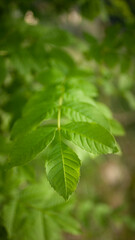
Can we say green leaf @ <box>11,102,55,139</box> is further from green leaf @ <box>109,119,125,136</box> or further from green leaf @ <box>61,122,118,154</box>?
green leaf @ <box>109,119,125,136</box>

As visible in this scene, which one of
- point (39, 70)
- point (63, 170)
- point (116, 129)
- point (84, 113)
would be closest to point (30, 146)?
point (63, 170)

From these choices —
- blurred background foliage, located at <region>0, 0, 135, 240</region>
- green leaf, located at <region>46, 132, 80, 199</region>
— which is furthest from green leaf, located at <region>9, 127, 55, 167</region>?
blurred background foliage, located at <region>0, 0, 135, 240</region>

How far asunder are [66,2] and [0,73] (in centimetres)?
98

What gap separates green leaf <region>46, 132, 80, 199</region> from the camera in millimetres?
662

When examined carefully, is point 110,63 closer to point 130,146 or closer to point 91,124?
point 91,124

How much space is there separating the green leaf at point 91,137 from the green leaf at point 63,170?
0.05m

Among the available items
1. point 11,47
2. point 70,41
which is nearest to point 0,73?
point 11,47

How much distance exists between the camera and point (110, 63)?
1.51 m

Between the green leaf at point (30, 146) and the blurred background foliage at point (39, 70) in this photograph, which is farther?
the blurred background foliage at point (39, 70)

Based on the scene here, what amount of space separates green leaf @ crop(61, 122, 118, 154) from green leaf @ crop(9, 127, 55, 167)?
7cm

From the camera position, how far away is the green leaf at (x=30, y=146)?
704 mm

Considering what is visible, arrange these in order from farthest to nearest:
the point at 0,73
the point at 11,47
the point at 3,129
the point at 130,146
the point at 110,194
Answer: the point at 130,146
the point at 110,194
the point at 3,129
the point at 11,47
the point at 0,73

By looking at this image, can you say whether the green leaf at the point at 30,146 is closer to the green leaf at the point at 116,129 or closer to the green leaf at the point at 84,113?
the green leaf at the point at 84,113

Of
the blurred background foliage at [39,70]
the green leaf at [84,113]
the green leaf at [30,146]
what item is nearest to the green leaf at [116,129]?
the blurred background foliage at [39,70]
